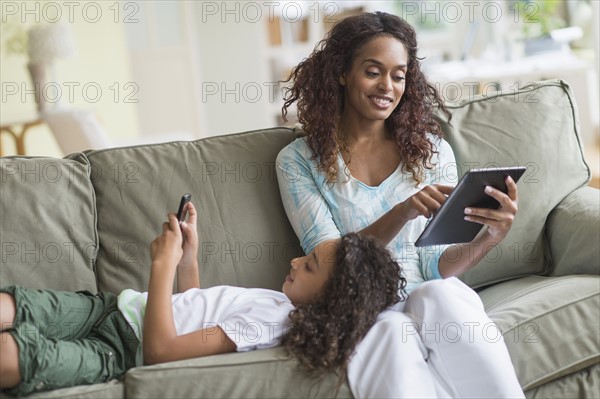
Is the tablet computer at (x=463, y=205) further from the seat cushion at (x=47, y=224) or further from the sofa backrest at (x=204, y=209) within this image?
the seat cushion at (x=47, y=224)

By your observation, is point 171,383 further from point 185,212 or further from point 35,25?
point 35,25

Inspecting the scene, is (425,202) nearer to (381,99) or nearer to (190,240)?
(381,99)

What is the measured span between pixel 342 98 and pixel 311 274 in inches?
24.7

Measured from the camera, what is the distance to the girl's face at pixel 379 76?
2312 millimetres

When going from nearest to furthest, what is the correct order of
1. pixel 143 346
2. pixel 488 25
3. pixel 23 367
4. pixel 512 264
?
1. pixel 23 367
2. pixel 143 346
3. pixel 512 264
4. pixel 488 25

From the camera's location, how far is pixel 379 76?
2.32 m

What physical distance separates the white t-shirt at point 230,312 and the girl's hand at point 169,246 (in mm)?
127

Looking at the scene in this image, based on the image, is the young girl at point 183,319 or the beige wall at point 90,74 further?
the beige wall at point 90,74

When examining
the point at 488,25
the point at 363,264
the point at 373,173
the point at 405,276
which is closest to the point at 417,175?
the point at 373,173

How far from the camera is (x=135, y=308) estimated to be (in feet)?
6.85

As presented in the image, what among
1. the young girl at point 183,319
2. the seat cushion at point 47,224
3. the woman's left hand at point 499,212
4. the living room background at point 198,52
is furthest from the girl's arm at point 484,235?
the living room background at point 198,52

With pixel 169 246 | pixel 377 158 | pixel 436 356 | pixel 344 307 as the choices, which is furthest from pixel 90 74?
pixel 436 356

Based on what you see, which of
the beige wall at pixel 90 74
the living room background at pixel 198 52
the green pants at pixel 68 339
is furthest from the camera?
the living room background at pixel 198 52

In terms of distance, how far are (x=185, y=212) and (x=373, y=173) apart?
55 cm
